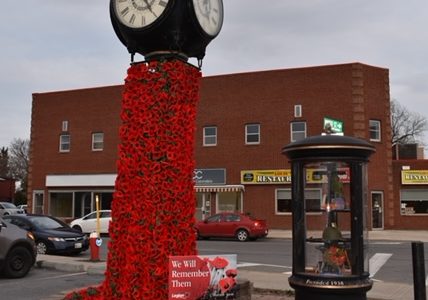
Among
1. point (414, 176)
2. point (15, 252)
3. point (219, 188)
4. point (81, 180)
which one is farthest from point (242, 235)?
point (81, 180)

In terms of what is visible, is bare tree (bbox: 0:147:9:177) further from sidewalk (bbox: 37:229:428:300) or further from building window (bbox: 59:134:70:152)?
sidewalk (bbox: 37:229:428:300)

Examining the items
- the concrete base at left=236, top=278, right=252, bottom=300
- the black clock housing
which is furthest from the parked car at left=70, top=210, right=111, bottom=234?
the black clock housing

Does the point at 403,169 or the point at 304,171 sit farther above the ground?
the point at 403,169

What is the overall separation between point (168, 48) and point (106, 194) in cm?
3091

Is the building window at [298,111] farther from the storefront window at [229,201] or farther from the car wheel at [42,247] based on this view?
the car wheel at [42,247]

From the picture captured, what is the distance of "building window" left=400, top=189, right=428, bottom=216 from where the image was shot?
102 ft

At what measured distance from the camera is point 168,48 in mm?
6418

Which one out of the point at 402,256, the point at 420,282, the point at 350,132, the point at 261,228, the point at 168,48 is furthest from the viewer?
the point at 350,132

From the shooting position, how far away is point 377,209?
3030cm

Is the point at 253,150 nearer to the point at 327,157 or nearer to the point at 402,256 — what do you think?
the point at 402,256

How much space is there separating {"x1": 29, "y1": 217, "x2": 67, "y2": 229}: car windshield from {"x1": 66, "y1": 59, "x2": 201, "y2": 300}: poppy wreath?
1218 cm

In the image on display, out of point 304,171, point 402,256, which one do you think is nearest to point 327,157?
point 304,171

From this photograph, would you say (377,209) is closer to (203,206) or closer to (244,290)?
(203,206)

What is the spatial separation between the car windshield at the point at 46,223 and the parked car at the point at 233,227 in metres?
7.87
